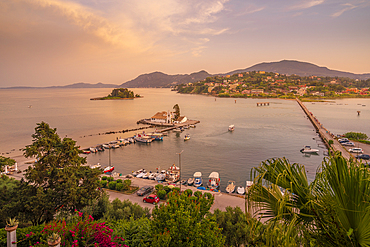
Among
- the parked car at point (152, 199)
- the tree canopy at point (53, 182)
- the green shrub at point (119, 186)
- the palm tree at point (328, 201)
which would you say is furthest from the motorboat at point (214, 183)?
the palm tree at point (328, 201)

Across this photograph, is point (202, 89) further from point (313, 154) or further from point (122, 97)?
point (313, 154)

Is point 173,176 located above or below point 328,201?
below

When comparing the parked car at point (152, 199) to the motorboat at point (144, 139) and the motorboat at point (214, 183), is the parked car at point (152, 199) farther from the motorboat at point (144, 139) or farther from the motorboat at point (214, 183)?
the motorboat at point (144, 139)

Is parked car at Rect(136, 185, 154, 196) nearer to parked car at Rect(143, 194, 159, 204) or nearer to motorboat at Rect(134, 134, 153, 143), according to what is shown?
parked car at Rect(143, 194, 159, 204)

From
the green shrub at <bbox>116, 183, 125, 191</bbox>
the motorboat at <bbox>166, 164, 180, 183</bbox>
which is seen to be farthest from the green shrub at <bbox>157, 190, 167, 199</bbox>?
the motorboat at <bbox>166, 164, 180, 183</bbox>

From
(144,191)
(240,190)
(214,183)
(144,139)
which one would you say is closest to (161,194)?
(144,191)

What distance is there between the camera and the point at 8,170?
2136 centimetres

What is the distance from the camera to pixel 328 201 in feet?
6.91

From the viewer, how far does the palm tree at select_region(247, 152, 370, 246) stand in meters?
1.95

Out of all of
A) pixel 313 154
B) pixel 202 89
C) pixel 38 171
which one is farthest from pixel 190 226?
pixel 202 89

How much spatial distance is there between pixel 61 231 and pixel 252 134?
40.2 meters

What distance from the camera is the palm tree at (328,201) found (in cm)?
195

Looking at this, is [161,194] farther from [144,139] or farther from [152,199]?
[144,139]

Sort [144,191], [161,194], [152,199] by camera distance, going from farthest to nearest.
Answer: [144,191] → [161,194] → [152,199]
